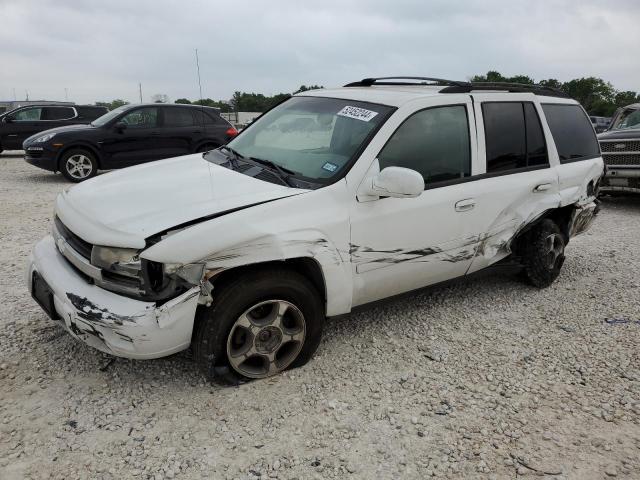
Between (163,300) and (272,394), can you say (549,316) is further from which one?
(163,300)

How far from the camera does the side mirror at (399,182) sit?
2.92 meters

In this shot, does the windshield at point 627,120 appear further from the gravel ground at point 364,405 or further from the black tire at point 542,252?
the gravel ground at point 364,405

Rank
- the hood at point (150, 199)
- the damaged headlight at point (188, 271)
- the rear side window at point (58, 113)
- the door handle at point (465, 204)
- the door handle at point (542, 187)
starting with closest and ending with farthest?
the damaged headlight at point (188, 271), the hood at point (150, 199), the door handle at point (465, 204), the door handle at point (542, 187), the rear side window at point (58, 113)

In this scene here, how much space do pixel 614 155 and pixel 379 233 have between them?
7.13 metres

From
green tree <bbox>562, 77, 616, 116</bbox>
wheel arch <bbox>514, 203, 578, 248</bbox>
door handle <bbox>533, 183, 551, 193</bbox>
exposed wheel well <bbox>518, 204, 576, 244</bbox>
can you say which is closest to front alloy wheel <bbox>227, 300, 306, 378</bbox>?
door handle <bbox>533, 183, 551, 193</bbox>

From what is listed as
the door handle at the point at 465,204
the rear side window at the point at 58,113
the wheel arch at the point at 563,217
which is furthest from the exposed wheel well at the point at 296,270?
the rear side window at the point at 58,113

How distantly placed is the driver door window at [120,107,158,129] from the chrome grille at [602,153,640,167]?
27.8 ft

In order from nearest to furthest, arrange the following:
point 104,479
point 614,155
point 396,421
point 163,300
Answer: point 104,479
point 163,300
point 396,421
point 614,155

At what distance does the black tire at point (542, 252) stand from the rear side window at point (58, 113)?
14.2 m

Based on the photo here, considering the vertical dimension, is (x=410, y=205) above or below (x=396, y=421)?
above

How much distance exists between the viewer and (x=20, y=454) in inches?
94.7

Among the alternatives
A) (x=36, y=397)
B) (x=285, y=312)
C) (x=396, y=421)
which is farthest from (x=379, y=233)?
(x=36, y=397)

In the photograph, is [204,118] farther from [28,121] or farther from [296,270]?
[296,270]

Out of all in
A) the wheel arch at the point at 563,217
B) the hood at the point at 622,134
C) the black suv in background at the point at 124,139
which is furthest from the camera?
the black suv in background at the point at 124,139
